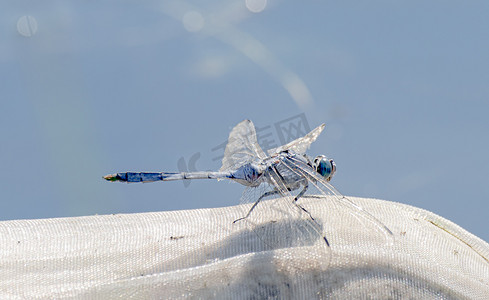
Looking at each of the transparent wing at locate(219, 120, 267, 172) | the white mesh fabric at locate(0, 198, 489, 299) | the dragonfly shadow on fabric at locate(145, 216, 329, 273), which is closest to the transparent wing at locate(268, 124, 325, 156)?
the transparent wing at locate(219, 120, 267, 172)

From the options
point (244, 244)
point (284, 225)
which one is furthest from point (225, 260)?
point (284, 225)

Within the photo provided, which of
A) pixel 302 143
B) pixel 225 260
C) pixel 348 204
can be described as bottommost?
pixel 225 260

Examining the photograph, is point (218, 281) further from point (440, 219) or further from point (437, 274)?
point (440, 219)

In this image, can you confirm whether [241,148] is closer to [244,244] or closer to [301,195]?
[301,195]

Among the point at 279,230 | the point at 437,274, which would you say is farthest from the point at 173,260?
the point at 437,274

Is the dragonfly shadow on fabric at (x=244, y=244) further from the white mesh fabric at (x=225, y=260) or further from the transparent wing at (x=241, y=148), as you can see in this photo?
the transparent wing at (x=241, y=148)

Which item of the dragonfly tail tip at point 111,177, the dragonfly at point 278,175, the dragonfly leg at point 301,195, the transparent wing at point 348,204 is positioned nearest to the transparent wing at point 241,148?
the dragonfly at point 278,175
